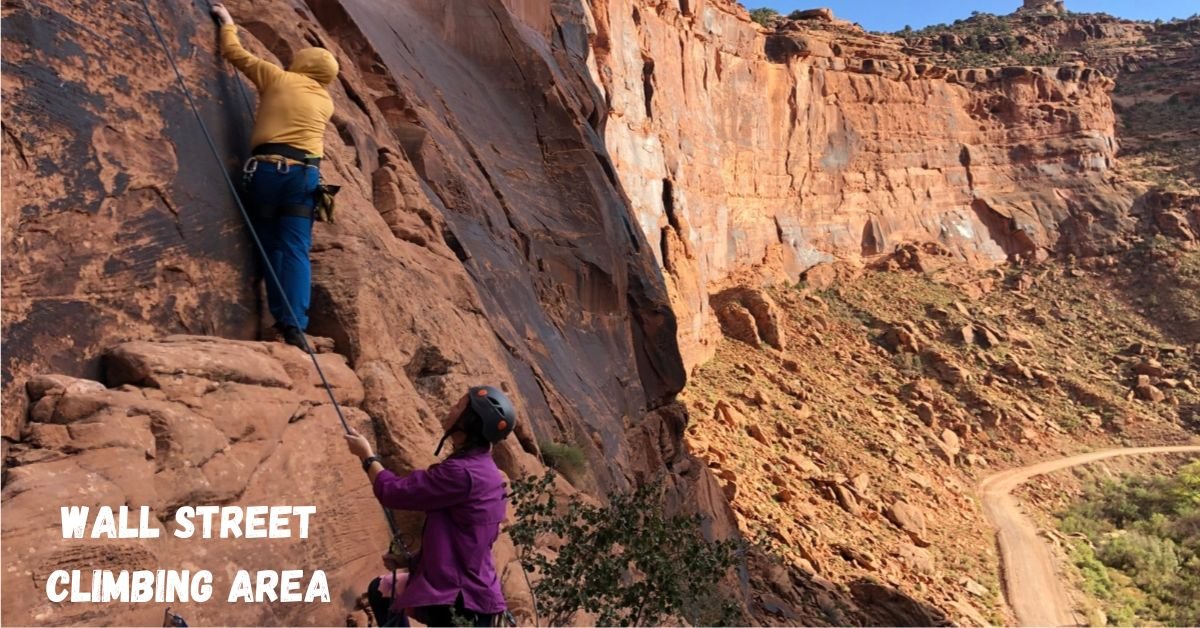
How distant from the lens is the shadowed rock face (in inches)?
157

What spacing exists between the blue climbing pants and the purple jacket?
1.69m

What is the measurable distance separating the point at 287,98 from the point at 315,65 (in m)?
0.41

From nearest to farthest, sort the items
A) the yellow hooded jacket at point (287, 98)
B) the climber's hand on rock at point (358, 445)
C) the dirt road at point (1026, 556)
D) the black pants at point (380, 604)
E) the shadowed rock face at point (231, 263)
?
the shadowed rock face at point (231, 263)
the black pants at point (380, 604)
the climber's hand on rock at point (358, 445)
the yellow hooded jacket at point (287, 98)
the dirt road at point (1026, 556)

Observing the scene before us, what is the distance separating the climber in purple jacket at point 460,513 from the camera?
12.6 feet

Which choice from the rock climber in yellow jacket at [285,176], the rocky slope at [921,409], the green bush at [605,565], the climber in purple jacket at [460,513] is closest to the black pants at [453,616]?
the climber in purple jacket at [460,513]

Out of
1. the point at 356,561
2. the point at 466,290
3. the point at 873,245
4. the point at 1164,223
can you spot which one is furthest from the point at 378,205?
the point at 1164,223

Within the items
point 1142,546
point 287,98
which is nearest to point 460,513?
point 287,98

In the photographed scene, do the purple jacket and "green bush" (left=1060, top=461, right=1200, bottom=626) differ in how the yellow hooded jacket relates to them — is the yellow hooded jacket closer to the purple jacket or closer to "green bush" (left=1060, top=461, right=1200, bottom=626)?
the purple jacket

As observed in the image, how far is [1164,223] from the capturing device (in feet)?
151

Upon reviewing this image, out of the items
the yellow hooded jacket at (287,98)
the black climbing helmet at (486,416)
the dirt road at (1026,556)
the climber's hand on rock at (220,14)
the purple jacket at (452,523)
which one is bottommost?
the dirt road at (1026,556)

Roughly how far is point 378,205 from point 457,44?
22.3 ft

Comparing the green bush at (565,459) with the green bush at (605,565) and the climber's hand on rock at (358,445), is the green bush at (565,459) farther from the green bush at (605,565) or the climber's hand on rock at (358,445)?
the climber's hand on rock at (358,445)

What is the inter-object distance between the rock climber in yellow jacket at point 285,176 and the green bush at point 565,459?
127 inches

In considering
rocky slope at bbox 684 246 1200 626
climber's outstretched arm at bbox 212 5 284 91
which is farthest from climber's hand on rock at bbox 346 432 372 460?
rocky slope at bbox 684 246 1200 626
